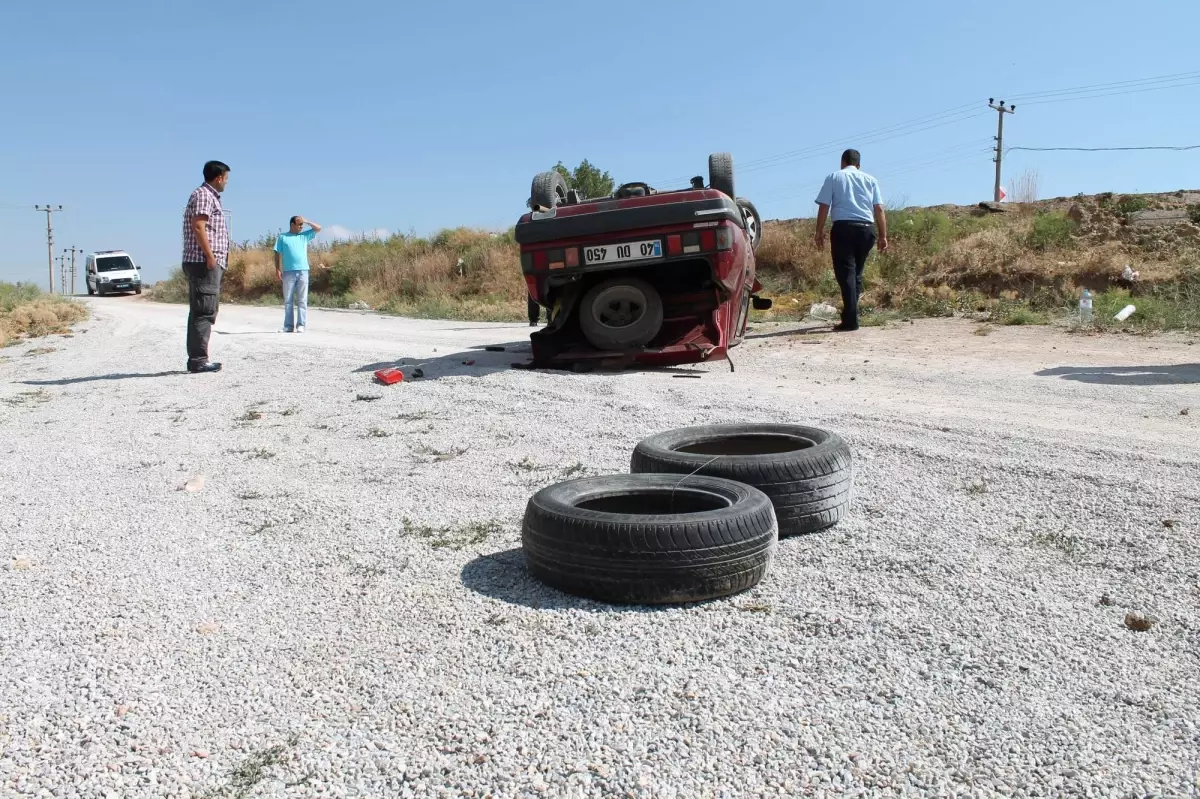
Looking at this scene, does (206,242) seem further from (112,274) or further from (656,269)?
(112,274)

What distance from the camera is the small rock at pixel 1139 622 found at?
281cm

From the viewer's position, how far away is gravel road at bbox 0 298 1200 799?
215 centimetres

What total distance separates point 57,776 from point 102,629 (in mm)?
885

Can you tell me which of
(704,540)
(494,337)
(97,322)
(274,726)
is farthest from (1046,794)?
(97,322)

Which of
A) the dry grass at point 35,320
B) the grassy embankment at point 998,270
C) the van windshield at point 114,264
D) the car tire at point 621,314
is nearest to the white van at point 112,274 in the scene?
the van windshield at point 114,264

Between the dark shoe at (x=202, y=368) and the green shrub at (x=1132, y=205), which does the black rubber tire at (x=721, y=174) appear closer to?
the dark shoe at (x=202, y=368)

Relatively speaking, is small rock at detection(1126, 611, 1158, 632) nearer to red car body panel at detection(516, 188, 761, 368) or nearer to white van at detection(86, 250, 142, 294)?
red car body panel at detection(516, 188, 761, 368)

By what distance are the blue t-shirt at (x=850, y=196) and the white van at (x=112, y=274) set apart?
40.0m

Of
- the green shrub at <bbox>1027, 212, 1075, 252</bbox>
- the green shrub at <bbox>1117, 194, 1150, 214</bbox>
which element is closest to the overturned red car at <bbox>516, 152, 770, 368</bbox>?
the green shrub at <bbox>1027, 212, 1075, 252</bbox>

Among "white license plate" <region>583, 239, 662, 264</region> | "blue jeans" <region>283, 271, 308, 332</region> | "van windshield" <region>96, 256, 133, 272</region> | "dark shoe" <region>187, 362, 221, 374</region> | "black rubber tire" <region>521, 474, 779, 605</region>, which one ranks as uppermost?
"van windshield" <region>96, 256, 133, 272</region>

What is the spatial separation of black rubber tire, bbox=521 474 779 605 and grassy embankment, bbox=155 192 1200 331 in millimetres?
8538

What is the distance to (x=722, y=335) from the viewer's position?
8.34 m

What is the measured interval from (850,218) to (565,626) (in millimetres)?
8561

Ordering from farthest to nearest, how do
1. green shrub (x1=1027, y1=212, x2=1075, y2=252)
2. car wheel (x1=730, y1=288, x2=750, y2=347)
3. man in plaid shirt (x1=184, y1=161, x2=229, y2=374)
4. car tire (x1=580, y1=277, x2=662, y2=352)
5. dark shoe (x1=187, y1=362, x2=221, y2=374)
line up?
green shrub (x1=1027, y1=212, x2=1075, y2=252)
car wheel (x1=730, y1=288, x2=750, y2=347)
dark shoe (x1=187, y1=362, x2=221, y2=374)
man in plaid shirt (x1=184, y1=161, x2=229, y2=374)
car tire (x1=580, y1=277, x2=662, y2=352)
